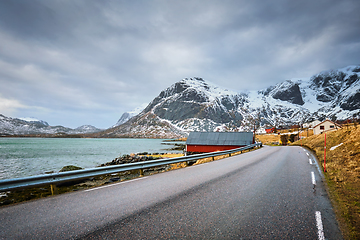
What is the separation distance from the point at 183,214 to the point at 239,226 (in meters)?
1.28

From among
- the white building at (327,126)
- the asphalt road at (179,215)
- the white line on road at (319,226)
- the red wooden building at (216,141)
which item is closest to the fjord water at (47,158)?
the red wooden building at (216,141)

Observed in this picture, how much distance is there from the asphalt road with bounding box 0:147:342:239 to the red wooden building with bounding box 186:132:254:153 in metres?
33.5

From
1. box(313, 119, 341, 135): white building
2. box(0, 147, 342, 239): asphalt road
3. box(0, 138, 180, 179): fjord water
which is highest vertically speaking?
box(313, 119, 341, 135): white building

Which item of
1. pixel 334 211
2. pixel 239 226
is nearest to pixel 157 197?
pixel 239 226

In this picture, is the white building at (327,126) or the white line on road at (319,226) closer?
the white line on road at (319,226)

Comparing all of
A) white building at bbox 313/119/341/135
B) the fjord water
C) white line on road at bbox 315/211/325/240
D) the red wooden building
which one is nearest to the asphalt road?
white line on road at bbox 315/211/325/240

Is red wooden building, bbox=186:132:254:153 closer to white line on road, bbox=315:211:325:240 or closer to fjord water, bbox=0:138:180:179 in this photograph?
fjord water, bbox=0:138:180:179

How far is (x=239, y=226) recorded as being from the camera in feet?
12.4

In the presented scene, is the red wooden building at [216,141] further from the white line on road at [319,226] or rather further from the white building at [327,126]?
the white building at [327,126]

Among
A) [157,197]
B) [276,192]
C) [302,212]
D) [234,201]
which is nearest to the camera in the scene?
[302,212]

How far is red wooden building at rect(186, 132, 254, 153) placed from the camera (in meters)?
39.5

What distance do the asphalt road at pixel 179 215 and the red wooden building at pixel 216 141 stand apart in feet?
110

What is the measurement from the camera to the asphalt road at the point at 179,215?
3.54 meters

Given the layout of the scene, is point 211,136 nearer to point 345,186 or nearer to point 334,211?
point 345,186
